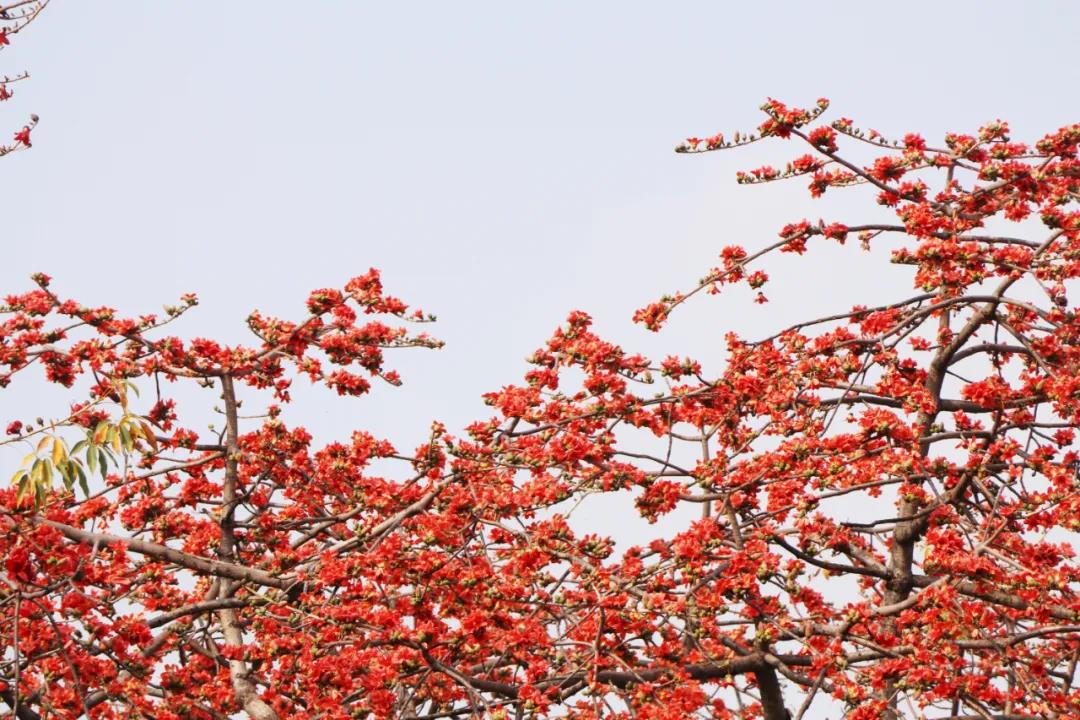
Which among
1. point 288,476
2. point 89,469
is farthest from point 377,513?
point 89,469

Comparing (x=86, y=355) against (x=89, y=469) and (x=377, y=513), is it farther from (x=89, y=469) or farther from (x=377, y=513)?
(x=89, y=469)

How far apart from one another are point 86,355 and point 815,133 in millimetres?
6002

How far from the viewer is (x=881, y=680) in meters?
8.55

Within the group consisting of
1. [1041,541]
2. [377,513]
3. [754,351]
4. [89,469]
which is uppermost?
[754,351]

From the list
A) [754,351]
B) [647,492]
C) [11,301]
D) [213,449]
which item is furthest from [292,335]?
[754,351]

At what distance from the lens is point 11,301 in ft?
32.4

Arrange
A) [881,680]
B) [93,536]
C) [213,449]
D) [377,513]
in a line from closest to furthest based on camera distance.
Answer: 1. [93,536]
2. [881,680]
3. [377,513]
4. [213,449]

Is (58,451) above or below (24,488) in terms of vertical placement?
above

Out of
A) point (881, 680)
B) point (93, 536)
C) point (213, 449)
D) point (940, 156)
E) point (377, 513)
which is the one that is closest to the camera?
point (93, 536)

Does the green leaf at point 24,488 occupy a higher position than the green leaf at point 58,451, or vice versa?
the green leaf at point 58,451

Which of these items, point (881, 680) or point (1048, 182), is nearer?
point (881, 680)

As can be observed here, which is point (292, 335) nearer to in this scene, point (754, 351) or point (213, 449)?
point (213, 449)

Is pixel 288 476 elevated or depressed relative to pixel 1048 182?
depressed

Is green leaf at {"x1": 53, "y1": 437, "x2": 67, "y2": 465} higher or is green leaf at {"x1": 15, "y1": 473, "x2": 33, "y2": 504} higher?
green leaf at {"x1": 53, "y1": 437, "x2": 67, "y2": 465}
